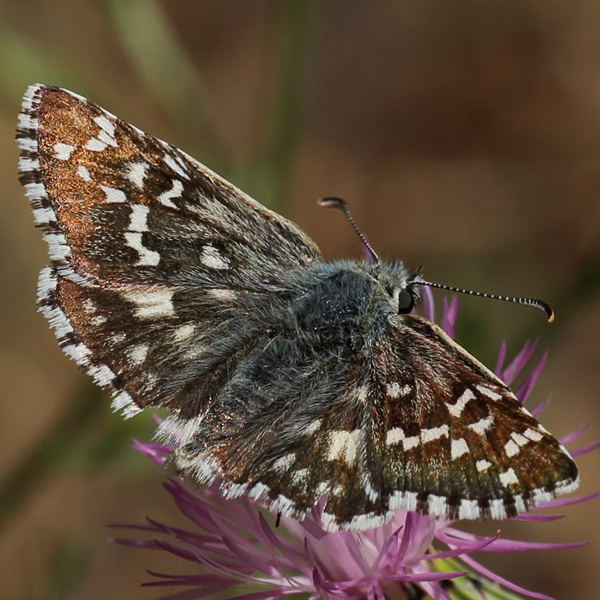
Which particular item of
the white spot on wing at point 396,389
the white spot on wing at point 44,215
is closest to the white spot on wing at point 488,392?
the white spot on wing at point 396,389

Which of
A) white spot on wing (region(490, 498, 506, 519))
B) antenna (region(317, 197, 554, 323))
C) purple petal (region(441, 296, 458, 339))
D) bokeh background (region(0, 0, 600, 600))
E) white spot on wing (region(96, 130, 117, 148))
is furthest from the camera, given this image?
bokeh background (region(0, 0, 600, 600))

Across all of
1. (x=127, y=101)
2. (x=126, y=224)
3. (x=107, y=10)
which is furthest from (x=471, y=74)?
(x=126, y=224)

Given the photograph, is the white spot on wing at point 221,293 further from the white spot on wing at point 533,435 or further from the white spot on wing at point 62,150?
the white spot on wing at point 533,435

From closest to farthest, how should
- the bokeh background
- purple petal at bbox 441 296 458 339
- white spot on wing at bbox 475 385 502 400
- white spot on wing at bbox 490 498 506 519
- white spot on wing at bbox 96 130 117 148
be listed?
white spot on wing at bbox 490 498 506 519, white spot on wing at bbox 475 385 502 400, white spot on wing at bbox 96 130 117 148, purple petal at bbox 441 296 458 339, the bokeh background

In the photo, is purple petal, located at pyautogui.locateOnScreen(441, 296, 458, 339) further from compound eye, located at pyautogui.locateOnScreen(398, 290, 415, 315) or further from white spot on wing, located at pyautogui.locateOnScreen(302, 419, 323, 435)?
white spot on wing, located at pyautogui.locateOnScreen(302, 419, 323, 435)

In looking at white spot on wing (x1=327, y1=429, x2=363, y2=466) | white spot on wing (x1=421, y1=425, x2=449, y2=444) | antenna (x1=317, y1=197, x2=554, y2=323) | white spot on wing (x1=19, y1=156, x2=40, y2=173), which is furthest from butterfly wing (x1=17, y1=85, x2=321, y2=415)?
white spot on wing (x1=421, y1=425, x2=449, y2=444)

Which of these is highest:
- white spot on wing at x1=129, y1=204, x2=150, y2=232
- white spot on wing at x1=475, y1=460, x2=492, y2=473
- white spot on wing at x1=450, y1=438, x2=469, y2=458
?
white spot on wing at x1=129, y1=204, x2=150, y2=232

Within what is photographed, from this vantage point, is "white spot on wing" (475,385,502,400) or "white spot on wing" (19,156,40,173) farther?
"white spot on wing" (19,156,40,173)
